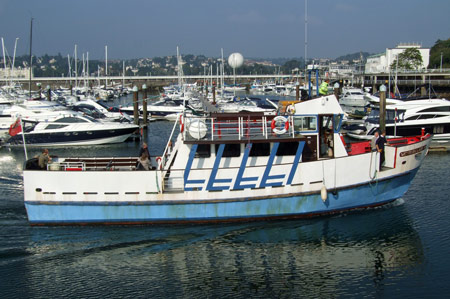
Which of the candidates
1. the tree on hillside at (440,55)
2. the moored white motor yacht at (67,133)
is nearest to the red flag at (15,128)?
the moored white motor yacht at (67,133)

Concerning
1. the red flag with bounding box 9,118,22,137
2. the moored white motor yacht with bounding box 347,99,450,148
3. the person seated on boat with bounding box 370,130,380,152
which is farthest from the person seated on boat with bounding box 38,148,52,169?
the moored white motor yacht with bounding box 347,99,450,148

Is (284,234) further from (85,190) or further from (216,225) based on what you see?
(85,190)

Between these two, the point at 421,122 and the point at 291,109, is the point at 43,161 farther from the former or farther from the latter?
the point at 421,122

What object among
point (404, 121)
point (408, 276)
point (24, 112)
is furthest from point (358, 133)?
point (24, 112)

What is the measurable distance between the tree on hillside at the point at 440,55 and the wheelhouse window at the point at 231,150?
8371cm

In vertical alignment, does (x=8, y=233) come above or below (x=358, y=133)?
below

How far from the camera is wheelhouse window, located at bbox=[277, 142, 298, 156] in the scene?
55.1ft

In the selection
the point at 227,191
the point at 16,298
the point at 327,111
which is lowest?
the point at 16,298

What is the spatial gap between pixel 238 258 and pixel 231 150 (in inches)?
147

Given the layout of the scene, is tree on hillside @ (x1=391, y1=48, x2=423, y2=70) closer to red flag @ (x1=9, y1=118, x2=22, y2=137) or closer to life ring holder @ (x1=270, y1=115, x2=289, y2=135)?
red flag @ (x1=9, y1=118, x2=22, y2=137)

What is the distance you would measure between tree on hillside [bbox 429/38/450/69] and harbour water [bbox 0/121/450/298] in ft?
271

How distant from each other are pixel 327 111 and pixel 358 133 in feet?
68.3

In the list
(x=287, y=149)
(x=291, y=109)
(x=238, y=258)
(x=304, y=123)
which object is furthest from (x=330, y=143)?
(x=238, y=258)

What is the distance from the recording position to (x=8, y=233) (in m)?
16.7
